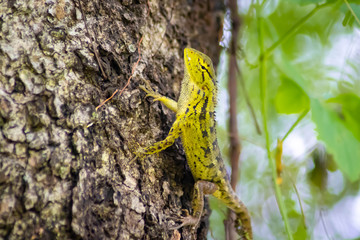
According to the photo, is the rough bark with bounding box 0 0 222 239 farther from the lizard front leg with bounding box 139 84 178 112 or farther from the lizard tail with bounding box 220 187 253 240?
the lizard tail with bounding box 220 187 253 240

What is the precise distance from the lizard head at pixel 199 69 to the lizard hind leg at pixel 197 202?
1129mm

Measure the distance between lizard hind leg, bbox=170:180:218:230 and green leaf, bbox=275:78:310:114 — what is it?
1174 mm

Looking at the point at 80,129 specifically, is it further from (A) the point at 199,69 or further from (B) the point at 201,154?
(A) the point at 199,69

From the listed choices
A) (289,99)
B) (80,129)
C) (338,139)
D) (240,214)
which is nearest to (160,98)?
(80,129)

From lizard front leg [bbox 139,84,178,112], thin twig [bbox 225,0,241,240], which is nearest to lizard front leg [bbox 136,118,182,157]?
lizard front leg [bbox 139,84,178,112]

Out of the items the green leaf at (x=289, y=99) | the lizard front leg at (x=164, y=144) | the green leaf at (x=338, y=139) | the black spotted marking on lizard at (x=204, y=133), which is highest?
the green leaf at (x=289, y=99)

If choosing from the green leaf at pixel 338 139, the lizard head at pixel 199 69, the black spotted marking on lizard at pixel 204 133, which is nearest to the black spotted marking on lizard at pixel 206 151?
the black spotted marking on lizard at pixel 204 133

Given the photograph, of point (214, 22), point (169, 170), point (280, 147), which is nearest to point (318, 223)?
point (280, 147)

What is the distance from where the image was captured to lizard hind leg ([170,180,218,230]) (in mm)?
2625

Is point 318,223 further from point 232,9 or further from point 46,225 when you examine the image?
point 46,225

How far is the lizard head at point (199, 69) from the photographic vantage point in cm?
342

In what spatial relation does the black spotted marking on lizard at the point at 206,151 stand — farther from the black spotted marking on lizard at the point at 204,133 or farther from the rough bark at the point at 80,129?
the rough bark at the point at 80,129

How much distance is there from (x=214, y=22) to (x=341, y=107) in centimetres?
190

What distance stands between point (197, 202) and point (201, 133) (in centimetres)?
76
